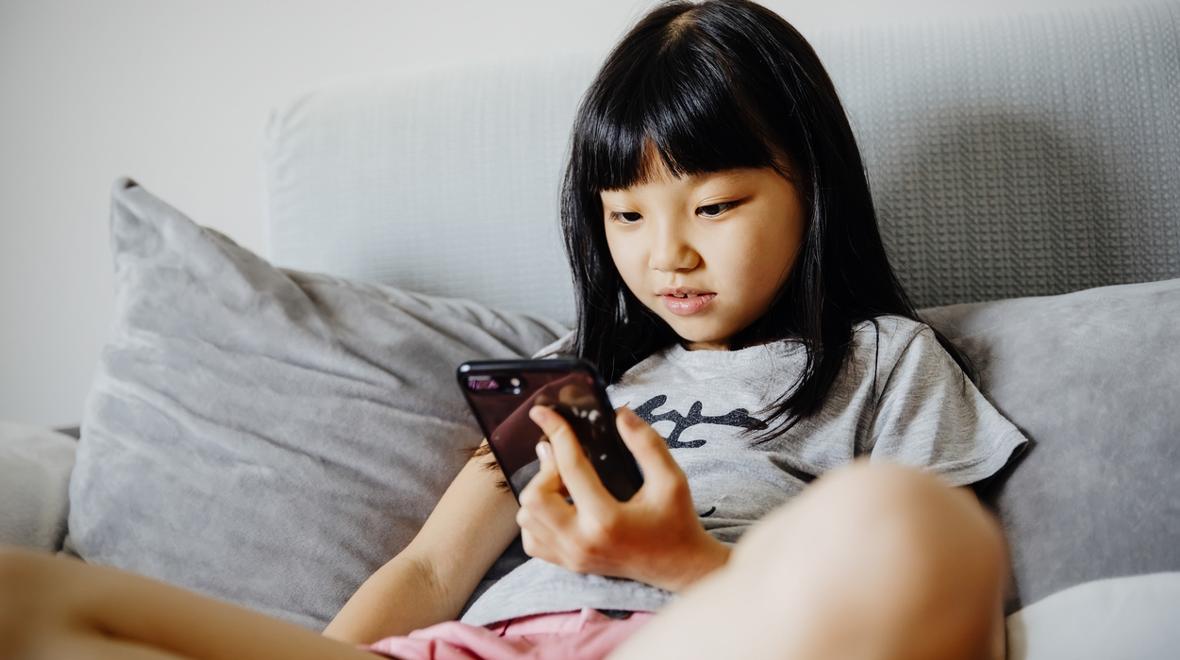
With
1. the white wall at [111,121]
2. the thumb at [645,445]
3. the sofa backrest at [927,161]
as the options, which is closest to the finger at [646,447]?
the thumb at [645,445]

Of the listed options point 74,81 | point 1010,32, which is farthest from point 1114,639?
point 74,81

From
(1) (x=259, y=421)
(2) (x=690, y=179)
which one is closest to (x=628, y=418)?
(2) (x=690, y=179)

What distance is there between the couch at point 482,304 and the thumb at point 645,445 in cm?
31

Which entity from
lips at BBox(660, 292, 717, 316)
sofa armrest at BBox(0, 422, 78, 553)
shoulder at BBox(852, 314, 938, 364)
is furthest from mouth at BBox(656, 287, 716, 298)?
sofa armrest at BBox(0, 422, 78, 553)

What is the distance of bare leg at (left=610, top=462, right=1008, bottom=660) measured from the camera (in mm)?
368

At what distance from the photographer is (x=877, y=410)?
0.82 metres

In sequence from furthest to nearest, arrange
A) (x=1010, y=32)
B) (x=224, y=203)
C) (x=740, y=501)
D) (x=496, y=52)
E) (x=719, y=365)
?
(x=224, y=203)
(x=496, y=52)
(x=1010, y=32)
(x=719, y=365)
(x=740, y=501)

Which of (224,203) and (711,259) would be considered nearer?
(711,259)

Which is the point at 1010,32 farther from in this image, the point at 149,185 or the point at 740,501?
the point at 149,185

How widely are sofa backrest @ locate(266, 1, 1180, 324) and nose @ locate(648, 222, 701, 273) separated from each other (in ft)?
1.06

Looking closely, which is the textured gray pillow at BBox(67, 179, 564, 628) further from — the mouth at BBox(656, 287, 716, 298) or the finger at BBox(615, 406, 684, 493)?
the finger at BBox(615, 406, 684, 493)

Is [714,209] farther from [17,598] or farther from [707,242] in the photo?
[17,598]

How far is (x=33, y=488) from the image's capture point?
2.95ft

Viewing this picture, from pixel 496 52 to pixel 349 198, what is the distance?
338 mm
